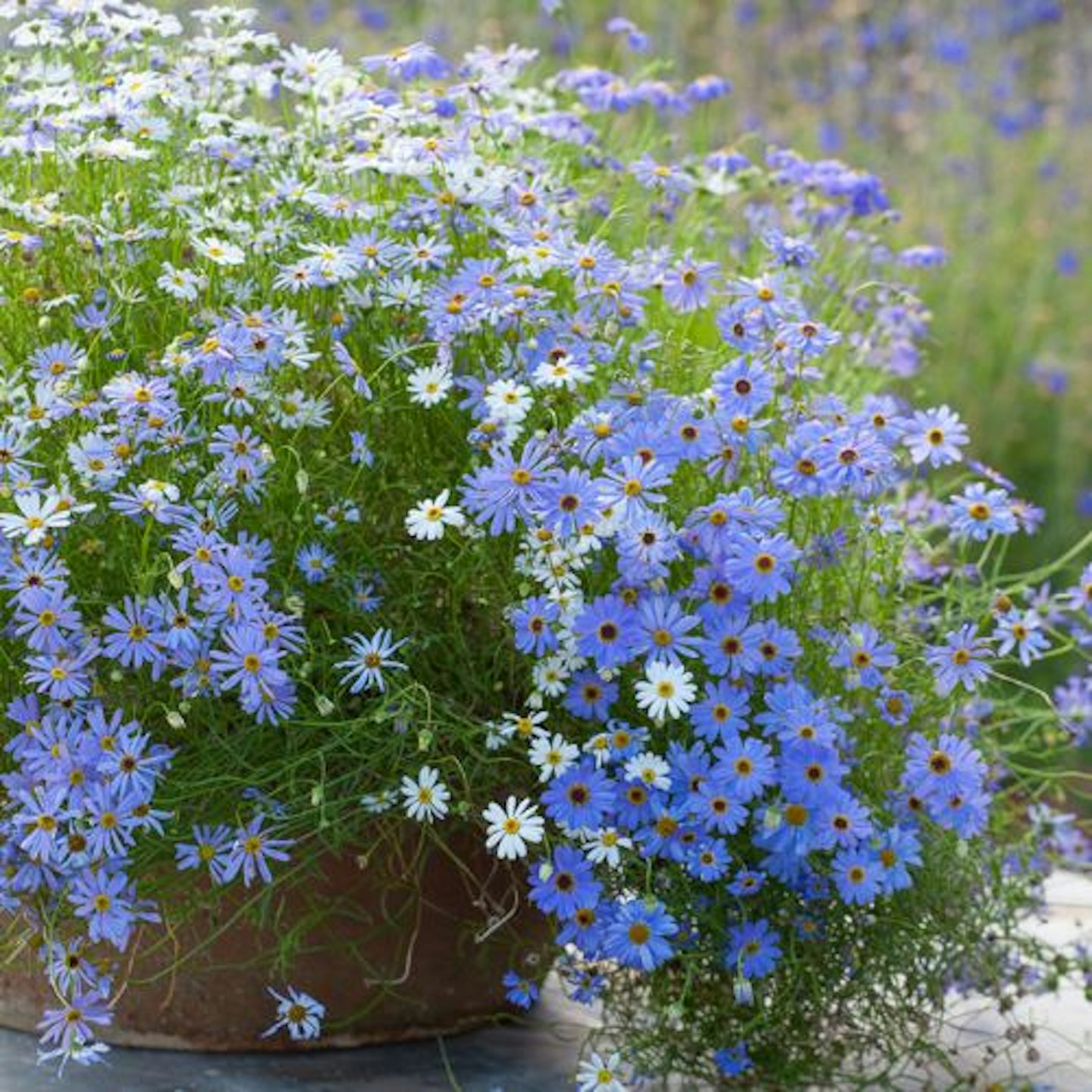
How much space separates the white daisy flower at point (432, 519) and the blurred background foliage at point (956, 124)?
2.39 meters

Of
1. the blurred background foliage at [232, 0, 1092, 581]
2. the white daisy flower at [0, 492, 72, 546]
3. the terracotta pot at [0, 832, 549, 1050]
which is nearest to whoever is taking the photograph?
the white daisy flower at [0, 492, 72, 546]

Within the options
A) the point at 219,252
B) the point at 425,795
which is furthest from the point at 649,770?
the point at 219,252

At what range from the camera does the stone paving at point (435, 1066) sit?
5.62 ft

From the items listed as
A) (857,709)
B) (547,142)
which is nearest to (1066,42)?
(547,142)

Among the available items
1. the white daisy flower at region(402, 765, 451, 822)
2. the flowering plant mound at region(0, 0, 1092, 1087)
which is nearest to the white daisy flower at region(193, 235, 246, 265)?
the flowering plant mound at region(0, 0, 1092, 1087)

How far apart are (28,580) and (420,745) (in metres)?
0.31

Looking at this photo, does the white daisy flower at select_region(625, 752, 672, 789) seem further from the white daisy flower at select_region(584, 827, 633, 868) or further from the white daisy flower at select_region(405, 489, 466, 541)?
the white daisy flower at select_region(405, 489, 466, 541)

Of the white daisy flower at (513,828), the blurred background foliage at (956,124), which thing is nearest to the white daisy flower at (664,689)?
the white daisy flower at (513,828)

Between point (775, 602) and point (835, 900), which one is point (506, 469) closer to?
point (775, 602)

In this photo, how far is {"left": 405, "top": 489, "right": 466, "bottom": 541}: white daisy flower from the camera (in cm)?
150

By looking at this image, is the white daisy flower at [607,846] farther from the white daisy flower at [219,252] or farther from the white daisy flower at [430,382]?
the white daisy flower at [219,252]

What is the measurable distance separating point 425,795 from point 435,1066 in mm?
373

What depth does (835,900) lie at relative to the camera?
1.64 metres

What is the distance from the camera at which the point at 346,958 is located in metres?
1.75
